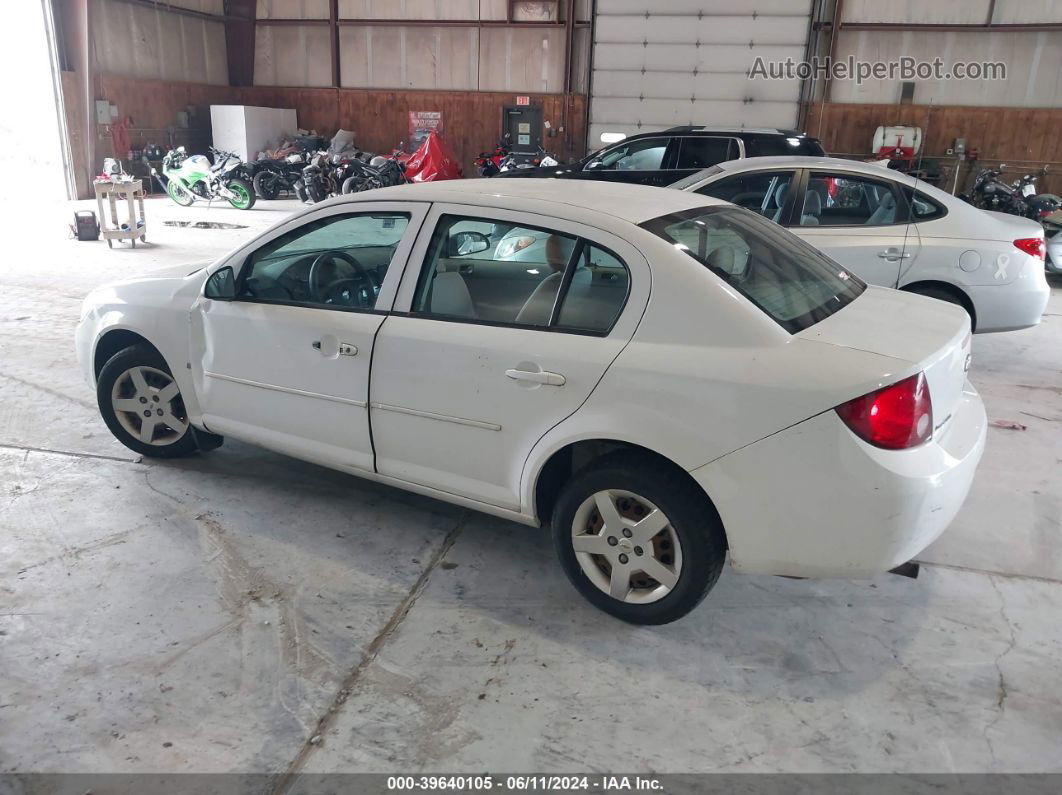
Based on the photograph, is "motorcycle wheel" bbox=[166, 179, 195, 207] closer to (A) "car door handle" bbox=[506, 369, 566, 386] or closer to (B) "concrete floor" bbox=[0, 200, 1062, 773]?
(B) "concrete floor" bbox=[0, 200, 1062, 773]

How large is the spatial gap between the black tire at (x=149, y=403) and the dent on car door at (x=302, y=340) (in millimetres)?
336

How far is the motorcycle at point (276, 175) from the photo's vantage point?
1614 cm

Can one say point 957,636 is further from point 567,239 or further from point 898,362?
point 567,239

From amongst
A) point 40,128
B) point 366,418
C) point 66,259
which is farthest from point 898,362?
point 40,128

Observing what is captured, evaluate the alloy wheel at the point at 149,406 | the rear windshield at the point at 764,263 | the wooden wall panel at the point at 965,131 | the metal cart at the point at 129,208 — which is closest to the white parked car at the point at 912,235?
the rear windshield at the point at 764,263

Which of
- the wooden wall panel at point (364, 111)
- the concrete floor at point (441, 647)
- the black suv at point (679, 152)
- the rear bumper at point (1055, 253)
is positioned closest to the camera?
the concrete floor at point (441, 647)

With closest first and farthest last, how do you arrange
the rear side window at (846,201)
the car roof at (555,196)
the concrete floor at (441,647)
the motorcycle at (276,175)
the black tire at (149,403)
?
the concrete floor at (441,647), the car roof at (555,196), the black tire at (149,403), the rear side window at (846,201), the motorcycle at (276,175)

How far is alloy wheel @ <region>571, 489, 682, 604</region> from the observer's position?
2.68 metres

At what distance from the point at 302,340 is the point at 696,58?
53.1 ft

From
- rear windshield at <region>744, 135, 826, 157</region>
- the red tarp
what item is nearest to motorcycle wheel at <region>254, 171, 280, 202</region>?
the red tarp

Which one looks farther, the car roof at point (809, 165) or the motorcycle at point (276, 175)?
the motorcycle at point (276, 175)

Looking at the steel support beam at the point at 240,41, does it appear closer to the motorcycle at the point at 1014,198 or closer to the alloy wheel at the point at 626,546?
the motorcycle at the point at 1014,198

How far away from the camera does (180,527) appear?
3482 millimetres

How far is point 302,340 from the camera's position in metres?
3.27
